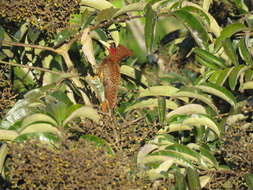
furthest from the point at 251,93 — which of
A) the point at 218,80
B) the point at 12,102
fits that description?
the point at 12,102

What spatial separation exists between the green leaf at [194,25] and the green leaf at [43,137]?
1.54 ft

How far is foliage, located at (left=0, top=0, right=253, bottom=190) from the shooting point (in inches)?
75.9

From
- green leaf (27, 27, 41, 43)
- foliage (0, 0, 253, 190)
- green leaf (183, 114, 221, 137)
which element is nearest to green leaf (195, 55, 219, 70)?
foliage (0, 0, 253, 190)

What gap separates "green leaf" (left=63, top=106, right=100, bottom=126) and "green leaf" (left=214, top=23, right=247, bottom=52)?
546mm

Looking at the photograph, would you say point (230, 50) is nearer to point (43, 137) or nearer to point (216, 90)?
point (216, 90)

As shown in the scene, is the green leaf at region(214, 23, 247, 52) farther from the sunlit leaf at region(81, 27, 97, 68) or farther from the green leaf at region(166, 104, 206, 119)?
the sunlit leaf at region(81, 27, 97, 68)

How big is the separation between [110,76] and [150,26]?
222 millimetres

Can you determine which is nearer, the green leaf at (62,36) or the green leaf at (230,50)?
the green leaf at (62,36)

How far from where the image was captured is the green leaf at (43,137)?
6.16ft

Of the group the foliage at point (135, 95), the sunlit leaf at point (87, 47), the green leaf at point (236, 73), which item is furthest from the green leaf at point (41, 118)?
the green leaf at point (236, 73)

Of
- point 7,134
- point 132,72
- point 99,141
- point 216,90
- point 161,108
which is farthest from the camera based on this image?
point 132,72

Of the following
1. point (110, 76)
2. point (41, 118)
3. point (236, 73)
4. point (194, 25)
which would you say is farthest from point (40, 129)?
point (236, 73)

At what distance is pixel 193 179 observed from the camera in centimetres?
198

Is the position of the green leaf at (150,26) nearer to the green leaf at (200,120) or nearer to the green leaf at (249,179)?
the green leaf at (200,120)
